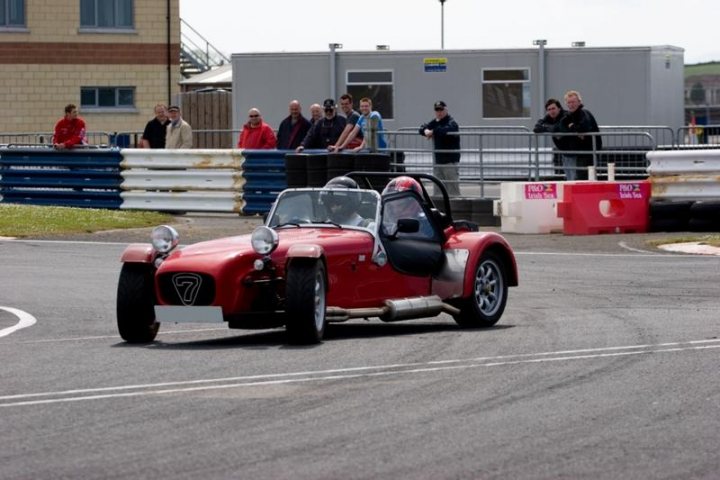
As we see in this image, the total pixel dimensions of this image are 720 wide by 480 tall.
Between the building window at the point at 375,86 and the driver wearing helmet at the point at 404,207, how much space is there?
21752mm

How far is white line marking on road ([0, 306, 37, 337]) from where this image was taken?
42.0ft

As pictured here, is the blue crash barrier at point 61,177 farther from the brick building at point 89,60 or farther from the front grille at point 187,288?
the brick building at point 89,60

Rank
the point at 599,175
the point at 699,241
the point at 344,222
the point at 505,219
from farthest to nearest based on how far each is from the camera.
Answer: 1. the point at 599,175
2. the point at 505,219
3. the point at 699,241
4. the point at 344,222

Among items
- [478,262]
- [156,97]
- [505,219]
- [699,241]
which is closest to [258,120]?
[505,219]

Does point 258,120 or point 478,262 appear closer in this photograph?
point 478,262

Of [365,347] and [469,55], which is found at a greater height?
[469,55]

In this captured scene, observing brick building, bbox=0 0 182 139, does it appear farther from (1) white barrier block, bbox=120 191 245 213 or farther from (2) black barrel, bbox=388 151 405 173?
(2) black barrel, bbox=388 151 405 173

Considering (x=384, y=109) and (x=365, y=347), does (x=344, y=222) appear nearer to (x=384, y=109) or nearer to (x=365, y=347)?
(x=365, y=347)

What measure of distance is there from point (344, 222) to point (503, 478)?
20.1 feet

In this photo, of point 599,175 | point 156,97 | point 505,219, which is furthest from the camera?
point 156,97

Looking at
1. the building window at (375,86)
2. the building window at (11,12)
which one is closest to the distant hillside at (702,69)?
the building window at (11,12)

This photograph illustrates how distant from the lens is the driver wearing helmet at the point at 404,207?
13.0 m

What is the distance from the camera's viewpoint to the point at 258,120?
1053 inches

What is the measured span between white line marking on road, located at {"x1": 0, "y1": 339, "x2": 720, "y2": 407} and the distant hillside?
270 feet
